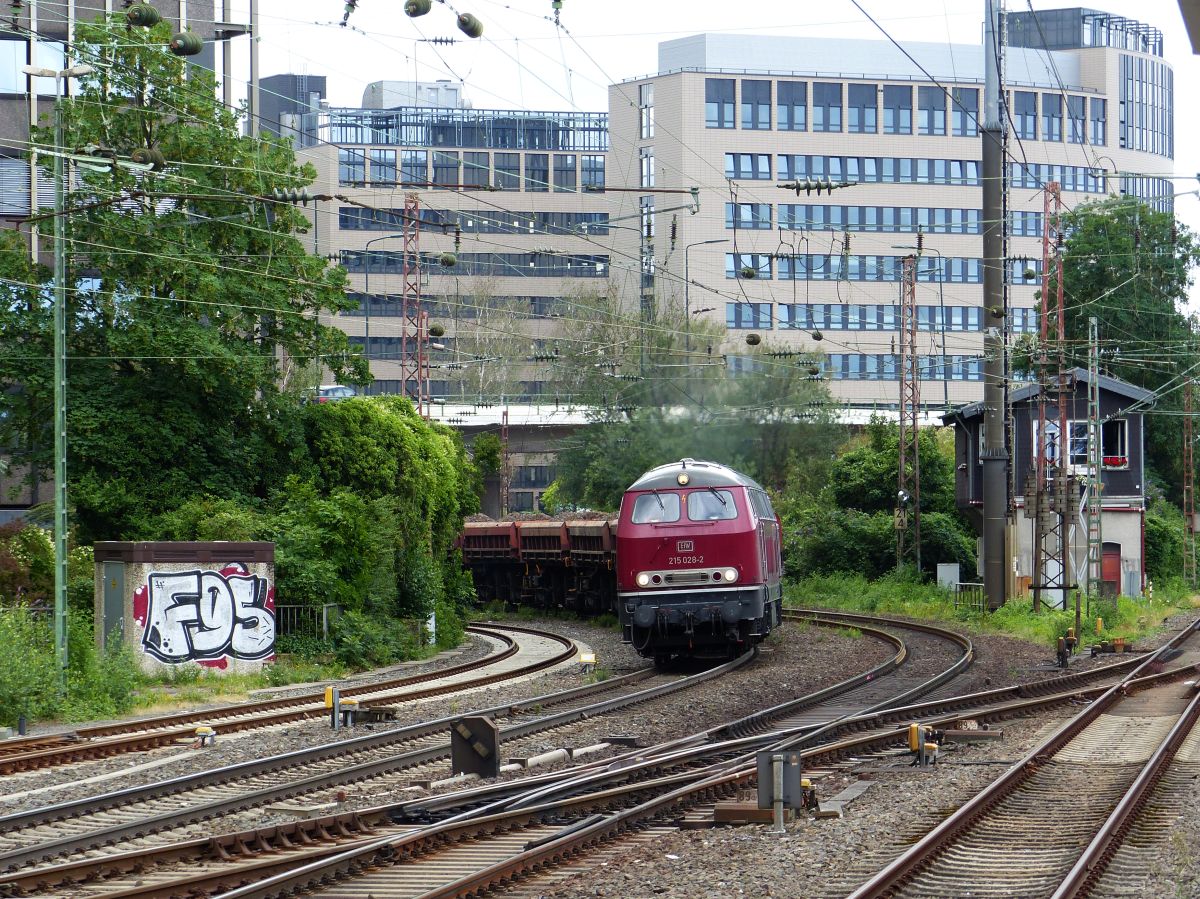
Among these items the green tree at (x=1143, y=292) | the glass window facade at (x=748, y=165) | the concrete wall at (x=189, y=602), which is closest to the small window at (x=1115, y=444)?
the green tree at (x=1143, y=292)

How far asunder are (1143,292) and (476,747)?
57462mm

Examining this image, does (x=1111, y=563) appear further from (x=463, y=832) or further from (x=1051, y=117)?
(x=1051, y=117)

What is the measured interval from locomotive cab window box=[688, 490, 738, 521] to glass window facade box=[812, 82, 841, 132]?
2480 inches

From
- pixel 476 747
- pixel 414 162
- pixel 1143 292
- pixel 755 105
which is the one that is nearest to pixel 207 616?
pixel 476 747

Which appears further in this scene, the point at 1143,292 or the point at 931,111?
the point at 931,111

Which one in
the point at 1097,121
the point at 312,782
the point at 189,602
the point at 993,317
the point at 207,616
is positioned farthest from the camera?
the point at 1097,121

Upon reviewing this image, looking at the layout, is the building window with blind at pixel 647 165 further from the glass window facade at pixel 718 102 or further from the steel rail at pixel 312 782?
the steel rail at pixel 312 782

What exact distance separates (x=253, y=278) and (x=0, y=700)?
1279cm

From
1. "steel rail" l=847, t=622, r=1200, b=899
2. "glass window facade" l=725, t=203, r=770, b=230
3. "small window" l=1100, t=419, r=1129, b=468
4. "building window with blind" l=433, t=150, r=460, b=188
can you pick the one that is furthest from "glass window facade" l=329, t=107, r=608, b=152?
"steel rail" l=847, t=622, r=1200, b=899

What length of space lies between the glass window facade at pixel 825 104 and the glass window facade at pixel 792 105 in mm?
556

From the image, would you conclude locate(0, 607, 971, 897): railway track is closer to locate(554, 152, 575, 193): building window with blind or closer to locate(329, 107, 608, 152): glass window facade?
locate(554, 152, 575, 193): building window with blind

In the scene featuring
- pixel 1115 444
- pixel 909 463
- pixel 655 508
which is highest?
pixel 1115 444

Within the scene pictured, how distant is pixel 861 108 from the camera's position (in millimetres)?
84375

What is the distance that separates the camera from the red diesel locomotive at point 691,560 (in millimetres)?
23969
